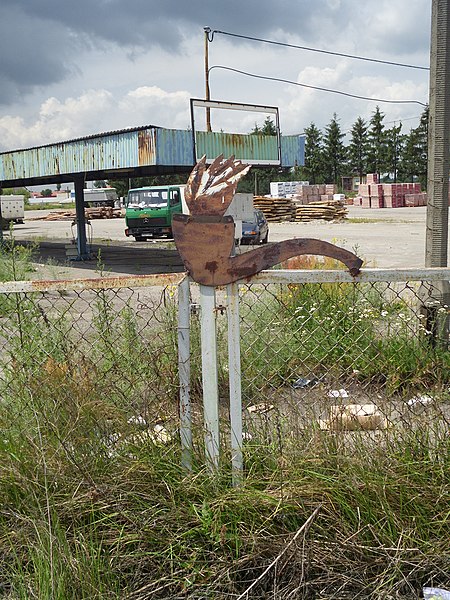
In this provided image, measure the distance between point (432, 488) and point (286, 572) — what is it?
0.69 m

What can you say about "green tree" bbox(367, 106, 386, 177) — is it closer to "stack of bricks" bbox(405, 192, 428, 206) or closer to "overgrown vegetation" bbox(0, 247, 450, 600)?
"stack of bricks" bbox(405, 192, 428, 206)

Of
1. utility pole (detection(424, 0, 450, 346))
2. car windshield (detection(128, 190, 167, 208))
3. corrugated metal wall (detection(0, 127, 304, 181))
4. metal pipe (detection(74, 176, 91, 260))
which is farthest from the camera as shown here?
car windshield (detection(128, 190, 167, 208))

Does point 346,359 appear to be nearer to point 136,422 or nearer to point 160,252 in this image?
point 136,422

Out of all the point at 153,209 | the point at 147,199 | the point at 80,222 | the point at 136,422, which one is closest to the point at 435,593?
the point at 136,422

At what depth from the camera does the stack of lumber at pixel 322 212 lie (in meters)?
37.9

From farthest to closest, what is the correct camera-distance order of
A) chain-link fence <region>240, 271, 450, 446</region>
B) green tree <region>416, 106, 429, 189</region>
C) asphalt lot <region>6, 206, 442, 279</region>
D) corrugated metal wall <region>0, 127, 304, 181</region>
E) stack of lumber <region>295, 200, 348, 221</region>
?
green tree <region>416, 106, 429, 189</region>
stack of lumber <region>295, 200, 348, 221</region>
asphalt lot <region>6, 206, 442, 279</region>
corrugated metal wall <region>0, 127, 304, 181</region>
chain-link fence <region>240, 271, 450, 446</region>

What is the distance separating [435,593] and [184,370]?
1.33 meters

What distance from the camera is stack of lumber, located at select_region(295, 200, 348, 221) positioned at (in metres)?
37.9

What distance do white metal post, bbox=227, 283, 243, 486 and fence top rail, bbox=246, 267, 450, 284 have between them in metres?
0.11

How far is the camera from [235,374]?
2850 mm

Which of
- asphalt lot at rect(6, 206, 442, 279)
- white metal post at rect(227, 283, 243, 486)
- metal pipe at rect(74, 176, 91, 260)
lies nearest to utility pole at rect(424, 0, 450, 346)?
white metal post at rect(227, 283, 243, 486)

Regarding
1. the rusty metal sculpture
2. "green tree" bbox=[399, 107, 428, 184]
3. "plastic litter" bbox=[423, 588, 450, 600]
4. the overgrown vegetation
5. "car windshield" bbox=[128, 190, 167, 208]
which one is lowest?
"plastic litter" bbox=[423, 588, 450, 600]

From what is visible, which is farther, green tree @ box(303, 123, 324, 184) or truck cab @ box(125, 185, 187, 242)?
green tree @ box(303, 123, 324, 184)

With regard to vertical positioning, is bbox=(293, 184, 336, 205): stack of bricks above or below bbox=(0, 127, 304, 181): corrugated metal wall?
below
